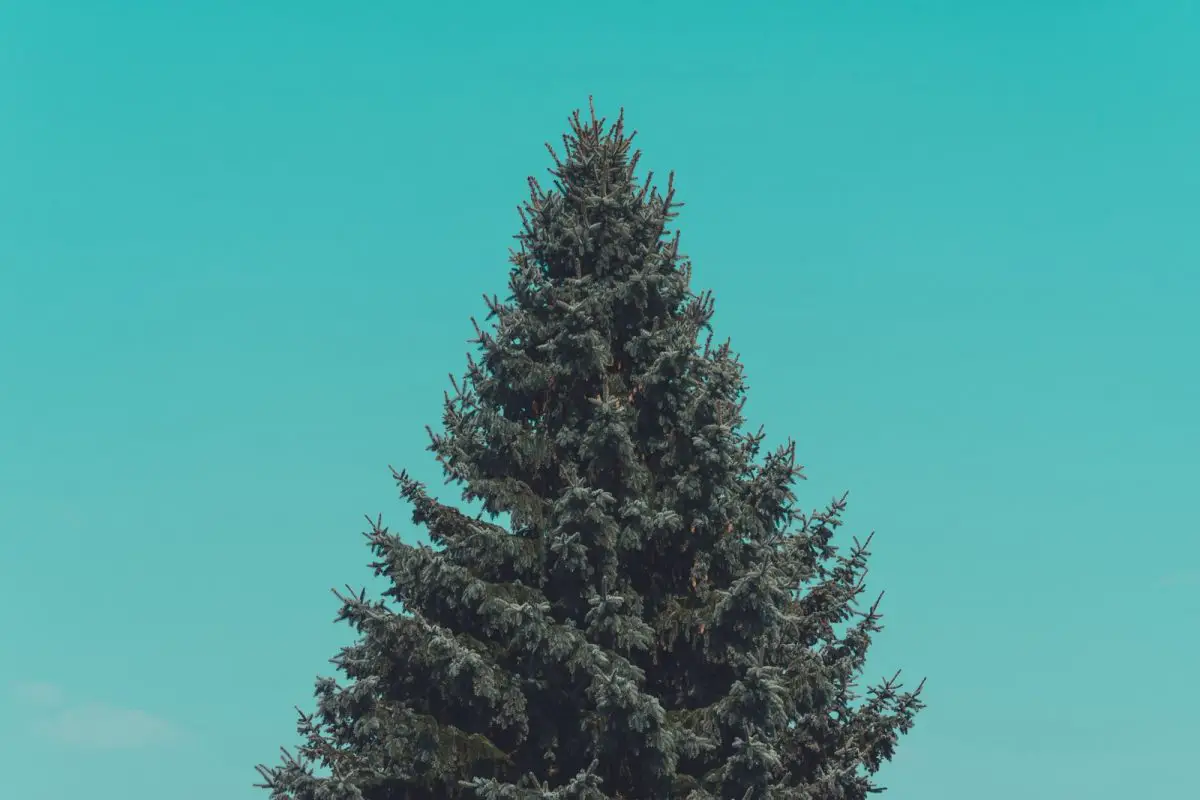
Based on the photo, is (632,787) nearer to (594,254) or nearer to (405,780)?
(405,780)

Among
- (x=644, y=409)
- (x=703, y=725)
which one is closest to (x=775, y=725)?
(x=703, y=725)

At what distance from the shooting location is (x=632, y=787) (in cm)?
1906

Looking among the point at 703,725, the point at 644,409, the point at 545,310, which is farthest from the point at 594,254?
the point at 703,725

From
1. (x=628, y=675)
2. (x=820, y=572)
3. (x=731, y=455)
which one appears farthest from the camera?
(x=820, y=572)

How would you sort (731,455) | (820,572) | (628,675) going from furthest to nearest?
(820,572), (731,455), (628,675)

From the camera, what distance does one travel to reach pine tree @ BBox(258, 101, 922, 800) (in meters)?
18.7

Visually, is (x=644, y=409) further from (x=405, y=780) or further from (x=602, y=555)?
(x=405, y=780)

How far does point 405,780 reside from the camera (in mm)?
19000

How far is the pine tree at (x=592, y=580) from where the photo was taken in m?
18.7

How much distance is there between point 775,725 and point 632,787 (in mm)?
2187

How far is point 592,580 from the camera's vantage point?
19.3 metres

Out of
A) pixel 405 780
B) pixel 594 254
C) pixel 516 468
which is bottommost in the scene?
pixel 405 780

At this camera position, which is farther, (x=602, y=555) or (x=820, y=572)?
(x=820, y=572)

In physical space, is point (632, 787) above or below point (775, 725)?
below
